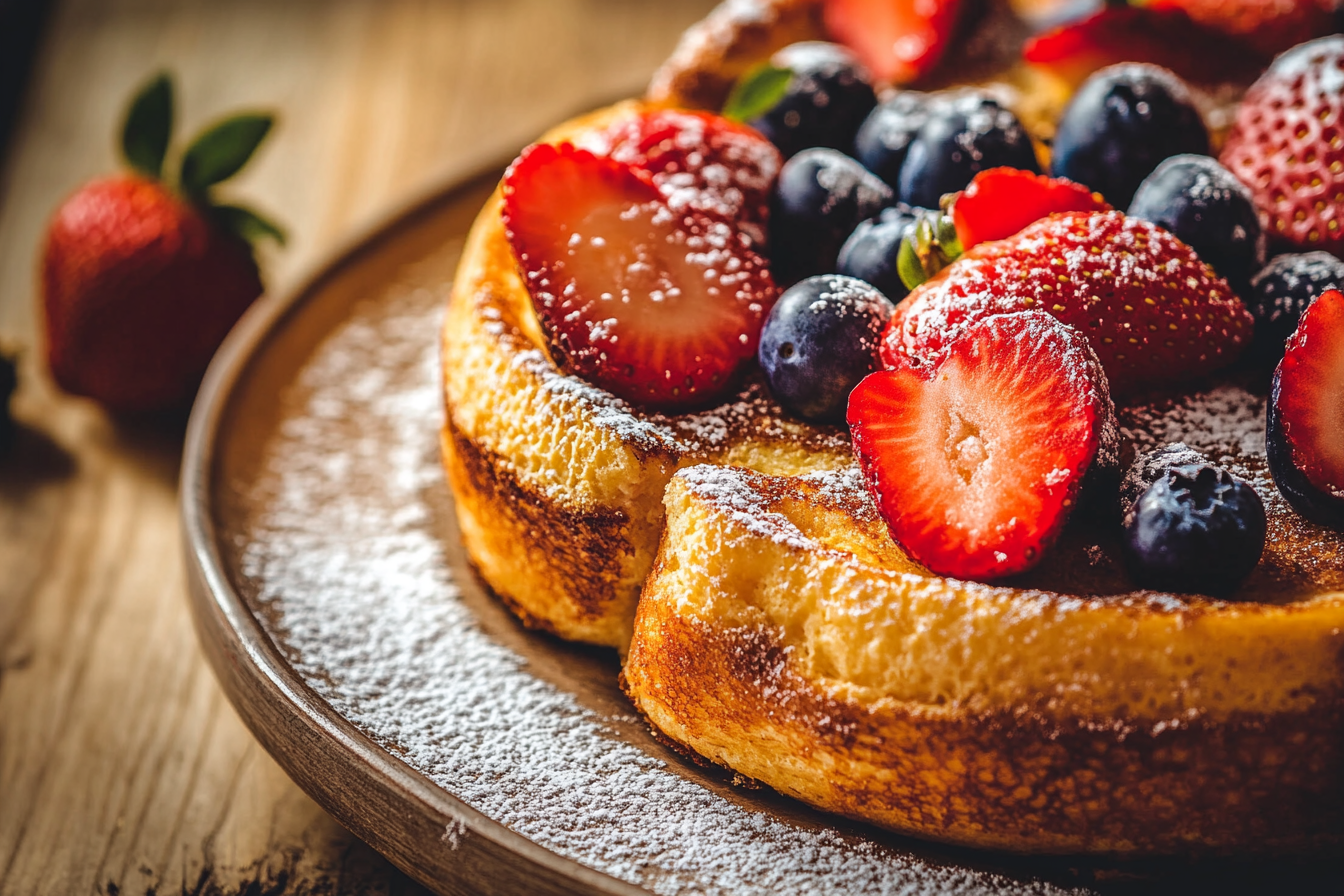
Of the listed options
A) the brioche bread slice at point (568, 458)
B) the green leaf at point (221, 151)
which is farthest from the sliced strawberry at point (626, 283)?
the green leaf at point (221, 151)

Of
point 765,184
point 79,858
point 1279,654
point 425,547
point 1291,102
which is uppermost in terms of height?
point 1291,102

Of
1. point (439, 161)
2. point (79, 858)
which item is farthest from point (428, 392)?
point (439, 161)

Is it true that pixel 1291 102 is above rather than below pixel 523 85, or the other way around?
above

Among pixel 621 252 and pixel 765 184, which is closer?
pixel 621 252

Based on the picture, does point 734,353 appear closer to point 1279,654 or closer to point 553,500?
point 553,500

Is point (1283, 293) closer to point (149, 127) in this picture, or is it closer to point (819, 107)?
point (819, 107)

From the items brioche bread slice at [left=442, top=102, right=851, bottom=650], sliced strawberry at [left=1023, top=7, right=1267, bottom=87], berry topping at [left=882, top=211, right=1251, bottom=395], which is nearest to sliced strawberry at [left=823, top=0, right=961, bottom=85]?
sliced strawberry at [left=1023, top=7, right=1267, bottom=87]

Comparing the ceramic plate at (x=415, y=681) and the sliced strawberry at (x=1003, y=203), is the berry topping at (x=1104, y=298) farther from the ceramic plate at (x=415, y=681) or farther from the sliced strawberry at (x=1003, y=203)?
the ceramic plate at (x=415, y=681)
